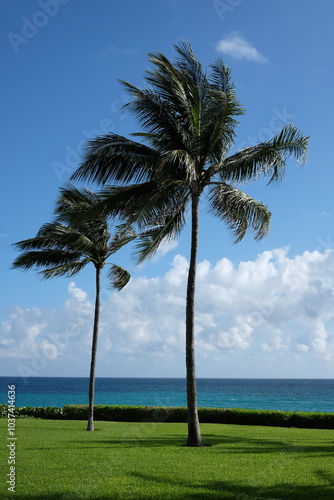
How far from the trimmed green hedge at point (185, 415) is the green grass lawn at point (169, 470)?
26.7 ft

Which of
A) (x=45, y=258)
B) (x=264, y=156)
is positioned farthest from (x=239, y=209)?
(x=45, y=258)

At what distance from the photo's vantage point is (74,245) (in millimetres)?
19781

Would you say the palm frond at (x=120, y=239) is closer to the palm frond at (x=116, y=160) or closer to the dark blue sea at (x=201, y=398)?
the palm frond at (x=116, y=160)

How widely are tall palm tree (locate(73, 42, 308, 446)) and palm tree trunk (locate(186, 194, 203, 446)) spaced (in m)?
0.03

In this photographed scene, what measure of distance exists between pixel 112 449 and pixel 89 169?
7499 millimetres

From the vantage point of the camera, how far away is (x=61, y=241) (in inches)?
773

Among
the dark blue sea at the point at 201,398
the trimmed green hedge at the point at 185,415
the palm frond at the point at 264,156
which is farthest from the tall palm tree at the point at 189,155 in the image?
the dark blue sea at the point at 201,398

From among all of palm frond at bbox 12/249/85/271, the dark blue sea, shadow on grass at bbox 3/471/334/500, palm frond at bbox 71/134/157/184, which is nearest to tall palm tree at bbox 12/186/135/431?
palm frond at bbox 12/249/85/271

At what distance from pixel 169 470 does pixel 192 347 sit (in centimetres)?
391

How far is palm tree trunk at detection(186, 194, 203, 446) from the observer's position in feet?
42.8

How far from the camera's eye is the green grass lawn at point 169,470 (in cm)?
798

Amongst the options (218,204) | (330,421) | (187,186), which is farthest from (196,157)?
(330,421)

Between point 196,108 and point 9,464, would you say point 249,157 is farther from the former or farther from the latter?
point 9,464

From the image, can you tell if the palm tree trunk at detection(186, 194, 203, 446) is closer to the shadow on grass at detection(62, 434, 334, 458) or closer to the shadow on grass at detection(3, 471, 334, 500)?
the shadow on grass at detection(62, 434, 334, 458)
